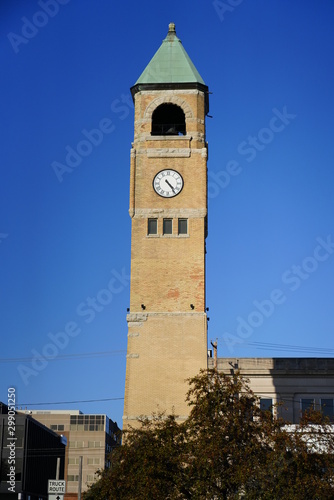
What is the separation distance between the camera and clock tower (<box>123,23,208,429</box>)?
55.2 m

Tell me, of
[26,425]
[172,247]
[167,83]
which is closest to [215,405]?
[172,247]

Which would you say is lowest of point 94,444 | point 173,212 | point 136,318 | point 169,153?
point 94,444

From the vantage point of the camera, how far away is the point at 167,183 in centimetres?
5984

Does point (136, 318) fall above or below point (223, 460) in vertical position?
above

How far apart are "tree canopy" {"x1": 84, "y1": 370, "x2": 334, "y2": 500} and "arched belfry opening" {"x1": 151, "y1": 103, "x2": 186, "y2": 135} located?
98.3 feet

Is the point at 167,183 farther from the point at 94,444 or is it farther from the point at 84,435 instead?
the point at 84,435

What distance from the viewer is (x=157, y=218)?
58.8 meters

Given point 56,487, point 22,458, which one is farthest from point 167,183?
point 22,458

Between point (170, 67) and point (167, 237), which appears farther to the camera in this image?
point (170, 67)

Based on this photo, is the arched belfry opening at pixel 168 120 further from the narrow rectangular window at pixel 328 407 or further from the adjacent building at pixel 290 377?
the narrow rectangular window at pixel 328 407

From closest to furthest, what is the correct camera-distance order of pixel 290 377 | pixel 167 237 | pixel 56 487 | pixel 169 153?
pixel 56 487 → pixel 167 237 → pixel 290 377 → pixel 169 153

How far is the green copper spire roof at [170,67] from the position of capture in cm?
6212

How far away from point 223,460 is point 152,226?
2660 cm

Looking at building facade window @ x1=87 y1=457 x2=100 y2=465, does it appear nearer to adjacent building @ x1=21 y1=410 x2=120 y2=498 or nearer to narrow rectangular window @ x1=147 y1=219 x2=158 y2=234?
adjacent building @ x1=21 y1=410 x2=120 y2=498
